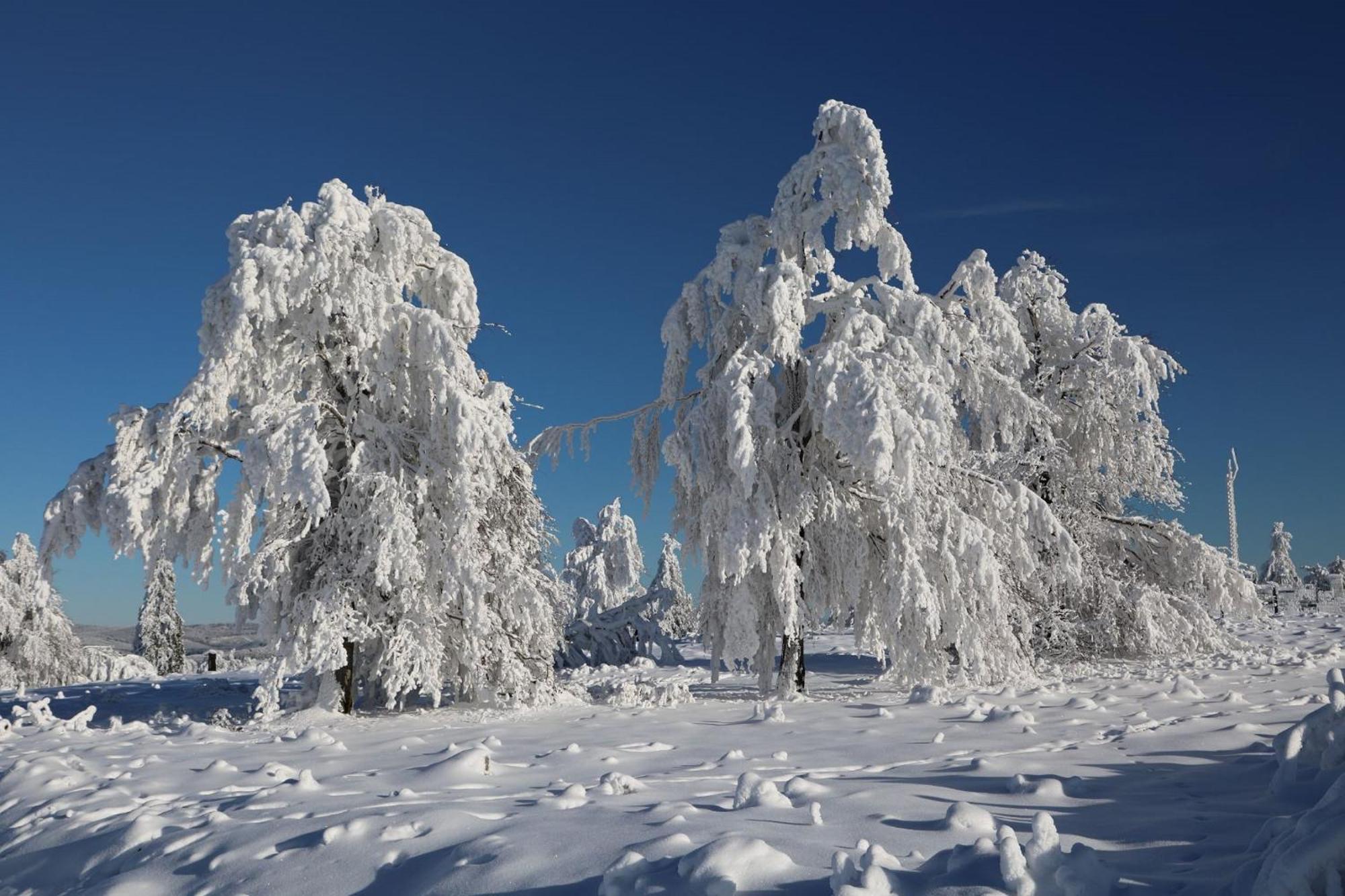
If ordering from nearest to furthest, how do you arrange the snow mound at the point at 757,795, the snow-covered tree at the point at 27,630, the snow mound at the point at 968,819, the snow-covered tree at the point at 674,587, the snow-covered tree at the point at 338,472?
1. the snow mound at the point at 968,819
2. the snow mound at the point at 757,795
3. the snow-covered tree at the point at 338,472
4. the snow-covered tree at the point at 27,630
5. the snow-covered tree at the point at 674,587

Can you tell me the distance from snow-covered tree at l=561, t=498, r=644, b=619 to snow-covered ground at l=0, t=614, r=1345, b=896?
28.2 metres

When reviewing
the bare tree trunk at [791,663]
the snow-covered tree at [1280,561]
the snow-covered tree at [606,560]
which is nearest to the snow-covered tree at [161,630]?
the snow-covered tree at [606,560]

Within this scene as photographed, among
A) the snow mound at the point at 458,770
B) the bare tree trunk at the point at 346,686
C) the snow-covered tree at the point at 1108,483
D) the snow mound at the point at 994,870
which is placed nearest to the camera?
the snow mound at the point at 994,870

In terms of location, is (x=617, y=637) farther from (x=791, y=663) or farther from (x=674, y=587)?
(x=674, y=587)

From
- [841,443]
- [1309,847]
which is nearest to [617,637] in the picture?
[841,443]

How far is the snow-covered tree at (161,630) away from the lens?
108 feet

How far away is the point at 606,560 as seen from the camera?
126ft

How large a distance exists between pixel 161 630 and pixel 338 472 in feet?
88.6

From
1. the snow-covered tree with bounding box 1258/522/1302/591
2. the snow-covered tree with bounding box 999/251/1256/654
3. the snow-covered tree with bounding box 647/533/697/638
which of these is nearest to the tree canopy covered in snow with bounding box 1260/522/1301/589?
the snow-covered tree with bounding box 1258/522/1302/591

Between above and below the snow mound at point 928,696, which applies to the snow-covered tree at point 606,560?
above

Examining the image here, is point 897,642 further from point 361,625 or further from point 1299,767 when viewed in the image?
point 1299,767

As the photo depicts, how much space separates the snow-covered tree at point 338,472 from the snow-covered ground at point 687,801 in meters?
1.84

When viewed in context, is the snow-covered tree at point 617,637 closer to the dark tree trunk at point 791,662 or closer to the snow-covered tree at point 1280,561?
the dark tree trunk at point 791,662

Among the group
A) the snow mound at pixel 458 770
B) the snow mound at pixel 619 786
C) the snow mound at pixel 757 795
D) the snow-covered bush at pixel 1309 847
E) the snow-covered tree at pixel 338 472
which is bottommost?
the snow mound at pixel 458 770
